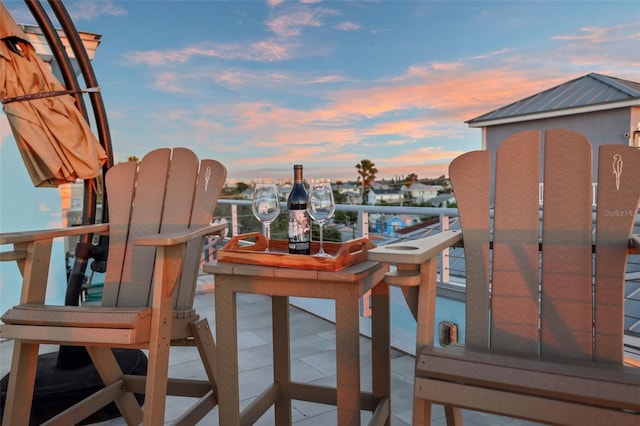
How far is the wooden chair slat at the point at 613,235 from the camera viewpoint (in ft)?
4.51

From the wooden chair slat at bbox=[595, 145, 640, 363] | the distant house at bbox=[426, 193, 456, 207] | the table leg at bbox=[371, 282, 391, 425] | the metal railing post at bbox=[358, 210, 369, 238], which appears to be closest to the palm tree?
the distant house at bbox=[426, 193, 456, 207]

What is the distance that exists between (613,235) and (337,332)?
868 millimetres

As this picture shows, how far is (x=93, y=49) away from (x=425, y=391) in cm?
355

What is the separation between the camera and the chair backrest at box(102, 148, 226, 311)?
6.53ft

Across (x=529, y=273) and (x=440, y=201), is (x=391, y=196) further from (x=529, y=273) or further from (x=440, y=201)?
Answer: (x=529, y=273)

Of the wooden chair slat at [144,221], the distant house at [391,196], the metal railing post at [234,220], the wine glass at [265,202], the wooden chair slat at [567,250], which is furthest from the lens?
the distant house at [391,196]

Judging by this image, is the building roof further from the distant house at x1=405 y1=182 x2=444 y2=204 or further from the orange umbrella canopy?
the orange umbrella canopy

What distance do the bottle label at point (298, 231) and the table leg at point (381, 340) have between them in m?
0.32

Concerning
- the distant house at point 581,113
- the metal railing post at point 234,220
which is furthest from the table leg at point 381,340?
the distant house at point 581,113

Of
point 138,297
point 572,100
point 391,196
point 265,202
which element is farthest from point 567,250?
point 572,100

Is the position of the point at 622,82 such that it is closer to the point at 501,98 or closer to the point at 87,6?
the point at 501,98

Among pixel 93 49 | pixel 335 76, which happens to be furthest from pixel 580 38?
pixel 93 49

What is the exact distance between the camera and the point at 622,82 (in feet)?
21.2

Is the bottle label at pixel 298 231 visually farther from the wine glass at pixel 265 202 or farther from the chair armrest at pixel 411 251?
the chair armrest at pixel 411 251
